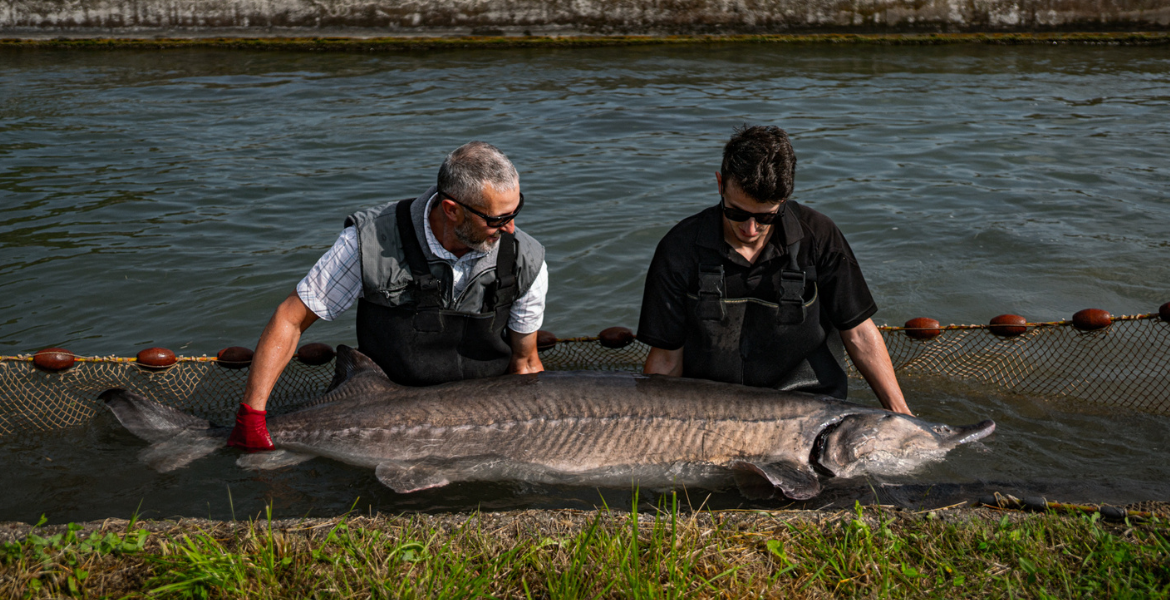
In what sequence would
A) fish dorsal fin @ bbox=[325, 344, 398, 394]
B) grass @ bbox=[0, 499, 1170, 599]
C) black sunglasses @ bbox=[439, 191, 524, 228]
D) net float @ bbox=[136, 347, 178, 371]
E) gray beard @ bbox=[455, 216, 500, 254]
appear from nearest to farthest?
grass @ bbox=[0, 499, 1170, 599], black sunglasses @ bbox=[439, 191, 524, 228], gray beard @ bbox=[455, 216, 500, 254], fish dorsal fin @ bbox=[325, 344, 398, 394], net float @ bbox=[136, 347, 178, 371]

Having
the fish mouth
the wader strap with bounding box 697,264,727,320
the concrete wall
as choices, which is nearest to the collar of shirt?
the wader strap with bounding box 697,264,727,320

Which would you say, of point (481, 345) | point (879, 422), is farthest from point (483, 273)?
point (879, 422)

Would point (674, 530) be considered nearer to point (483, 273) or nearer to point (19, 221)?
point (483, 273)

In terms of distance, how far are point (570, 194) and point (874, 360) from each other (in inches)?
262

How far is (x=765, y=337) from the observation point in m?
5.29

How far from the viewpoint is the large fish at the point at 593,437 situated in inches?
197

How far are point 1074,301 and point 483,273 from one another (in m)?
5.95

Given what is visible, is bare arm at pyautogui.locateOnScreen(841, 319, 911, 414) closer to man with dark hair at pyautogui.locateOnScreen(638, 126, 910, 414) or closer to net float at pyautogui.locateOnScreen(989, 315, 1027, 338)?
man with dark hair at pyautogui.locateOnScreen(638, 126, 910, 414)

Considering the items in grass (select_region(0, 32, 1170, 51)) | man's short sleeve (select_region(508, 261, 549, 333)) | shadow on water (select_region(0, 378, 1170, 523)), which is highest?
grass (select_region(0, 32, 1170, 51))

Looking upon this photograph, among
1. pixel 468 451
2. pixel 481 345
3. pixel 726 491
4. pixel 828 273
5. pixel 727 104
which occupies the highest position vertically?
pixel 727 104

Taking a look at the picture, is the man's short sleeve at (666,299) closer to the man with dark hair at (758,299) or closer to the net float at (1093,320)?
the man with dark hair at (758,299)

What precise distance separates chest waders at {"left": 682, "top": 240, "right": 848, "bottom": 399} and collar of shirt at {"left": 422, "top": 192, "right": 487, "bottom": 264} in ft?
4.27

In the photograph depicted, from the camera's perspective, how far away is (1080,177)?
1159 centimetres

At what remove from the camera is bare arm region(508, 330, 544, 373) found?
5602mm
